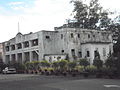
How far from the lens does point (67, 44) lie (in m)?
49.5

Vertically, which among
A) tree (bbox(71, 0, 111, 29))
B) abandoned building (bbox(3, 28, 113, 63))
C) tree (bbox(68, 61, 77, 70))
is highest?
tree (bbox(71, 0, 111, 29))

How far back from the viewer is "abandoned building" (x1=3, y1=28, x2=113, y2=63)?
49.2 meters

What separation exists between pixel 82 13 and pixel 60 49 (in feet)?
45.7

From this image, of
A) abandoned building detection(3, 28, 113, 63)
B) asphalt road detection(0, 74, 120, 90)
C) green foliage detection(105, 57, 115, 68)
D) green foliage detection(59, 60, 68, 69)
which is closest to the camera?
asphalt road detection(0, 74, 120, 90)

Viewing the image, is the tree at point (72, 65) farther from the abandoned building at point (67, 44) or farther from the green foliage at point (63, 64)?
the abandoned building at point (67, 44)

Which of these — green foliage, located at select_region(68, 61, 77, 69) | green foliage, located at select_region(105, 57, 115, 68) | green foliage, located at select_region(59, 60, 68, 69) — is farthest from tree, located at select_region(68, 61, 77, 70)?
green foliage, located at select_region(105, 57, 115, 68)

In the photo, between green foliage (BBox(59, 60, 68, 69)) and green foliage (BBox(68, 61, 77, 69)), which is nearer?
green foliage (BBox(68, 61, 77, 69))

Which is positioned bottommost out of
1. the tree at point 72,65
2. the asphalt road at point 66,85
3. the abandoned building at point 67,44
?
the asphalt road at point 66,85

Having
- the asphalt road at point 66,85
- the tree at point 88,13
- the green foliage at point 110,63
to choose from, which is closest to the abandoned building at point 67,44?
the tree at point 88,13

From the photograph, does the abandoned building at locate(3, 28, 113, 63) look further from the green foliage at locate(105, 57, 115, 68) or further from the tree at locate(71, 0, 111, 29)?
the green foliage at locate(105, 57, 115, 68)

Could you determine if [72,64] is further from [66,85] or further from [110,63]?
[66,85]

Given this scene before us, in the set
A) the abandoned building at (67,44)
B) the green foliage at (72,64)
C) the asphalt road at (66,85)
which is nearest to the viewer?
the asphalt road at (66,85)

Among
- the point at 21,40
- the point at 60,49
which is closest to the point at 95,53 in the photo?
the point at 60,49

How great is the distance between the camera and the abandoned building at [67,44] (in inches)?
1939
